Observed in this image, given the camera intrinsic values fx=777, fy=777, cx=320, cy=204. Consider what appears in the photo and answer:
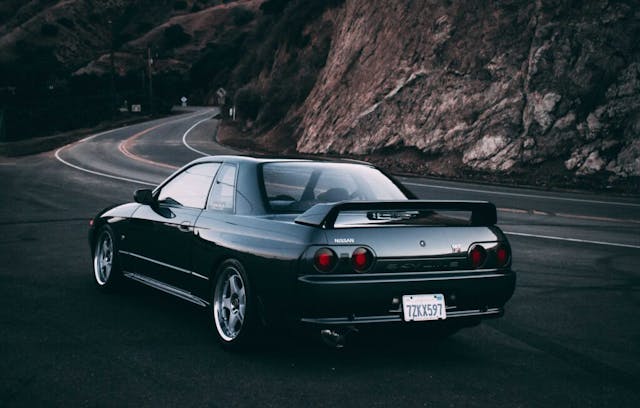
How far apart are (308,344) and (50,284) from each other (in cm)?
337

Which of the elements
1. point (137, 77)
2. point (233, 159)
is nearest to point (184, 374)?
point (233, 159)

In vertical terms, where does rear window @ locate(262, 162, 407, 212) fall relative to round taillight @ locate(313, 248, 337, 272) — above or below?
above

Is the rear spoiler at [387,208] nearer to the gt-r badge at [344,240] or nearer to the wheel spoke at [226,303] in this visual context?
the gt-r badge at [344,240]

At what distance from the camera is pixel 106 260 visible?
7.81 meters

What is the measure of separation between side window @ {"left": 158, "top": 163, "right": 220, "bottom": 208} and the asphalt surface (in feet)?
3.28

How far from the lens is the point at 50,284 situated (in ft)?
26.1

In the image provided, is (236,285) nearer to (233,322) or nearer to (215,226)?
(233,322)

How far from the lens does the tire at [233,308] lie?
5406 millimetres

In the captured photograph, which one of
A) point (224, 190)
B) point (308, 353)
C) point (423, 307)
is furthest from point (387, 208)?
point (224, 190)

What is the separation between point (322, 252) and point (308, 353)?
100cm

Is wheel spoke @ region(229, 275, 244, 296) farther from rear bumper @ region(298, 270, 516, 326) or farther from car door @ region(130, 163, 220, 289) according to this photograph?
rear bumper @ region(298, 270, 516, 326)

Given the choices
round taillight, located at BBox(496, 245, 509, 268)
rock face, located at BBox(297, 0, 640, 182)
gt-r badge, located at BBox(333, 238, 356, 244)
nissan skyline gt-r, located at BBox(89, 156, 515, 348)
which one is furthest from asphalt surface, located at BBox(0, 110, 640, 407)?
rock face, located at BBox(297, 0, 640, 182)

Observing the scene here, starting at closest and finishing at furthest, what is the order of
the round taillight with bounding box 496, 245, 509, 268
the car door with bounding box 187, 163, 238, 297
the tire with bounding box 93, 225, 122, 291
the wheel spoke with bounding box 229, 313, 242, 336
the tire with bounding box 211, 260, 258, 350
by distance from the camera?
the tire with bounding box 211, 260, 258, 350
the round taillight with bounding box 496, 245, 509, 268
the wheel spoke with bounding box 229, 313, 242, 336
the car door with bounding box 187, 163, 238, 297
the tire with bounding box 93, 225, 122, 291

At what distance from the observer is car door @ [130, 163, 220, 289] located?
6348 millimetres
